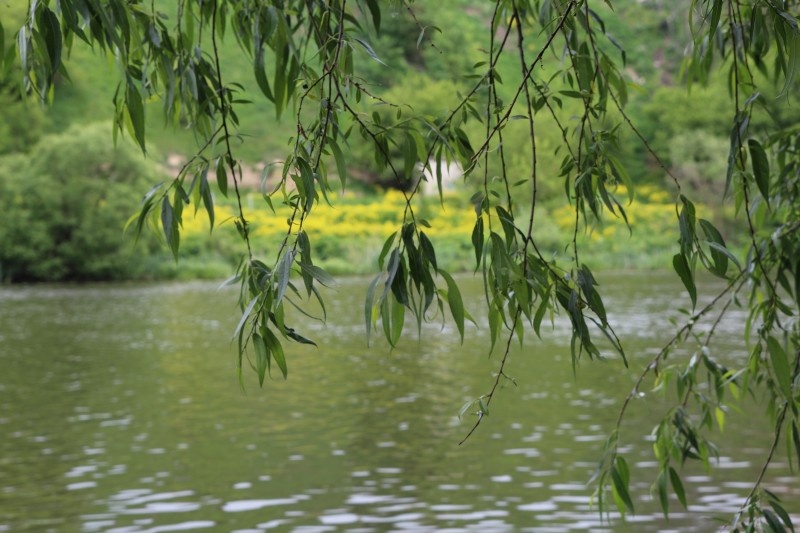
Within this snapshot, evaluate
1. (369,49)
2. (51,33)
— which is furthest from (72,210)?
(369,49)

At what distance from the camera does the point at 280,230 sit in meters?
Result: 44.7

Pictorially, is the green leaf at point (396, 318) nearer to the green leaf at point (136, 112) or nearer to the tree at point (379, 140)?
the tree at point (379, 140)

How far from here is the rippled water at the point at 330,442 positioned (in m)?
8.18

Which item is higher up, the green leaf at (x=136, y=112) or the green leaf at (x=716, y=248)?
the green leaf at (x=136, y=112)

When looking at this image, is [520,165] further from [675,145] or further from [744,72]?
[744,72]

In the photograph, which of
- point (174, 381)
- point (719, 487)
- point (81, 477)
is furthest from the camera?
point (174, 381)

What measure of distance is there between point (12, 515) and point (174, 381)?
271 inches

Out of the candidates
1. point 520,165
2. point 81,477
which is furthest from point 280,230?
point 81,477

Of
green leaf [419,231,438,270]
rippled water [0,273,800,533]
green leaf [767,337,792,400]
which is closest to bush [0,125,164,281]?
rippled water [0,273,800,533]

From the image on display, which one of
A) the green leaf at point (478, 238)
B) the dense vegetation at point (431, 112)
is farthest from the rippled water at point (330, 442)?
the dense vegetation at point (431, 112)

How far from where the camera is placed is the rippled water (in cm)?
818

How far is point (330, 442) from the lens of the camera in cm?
1083

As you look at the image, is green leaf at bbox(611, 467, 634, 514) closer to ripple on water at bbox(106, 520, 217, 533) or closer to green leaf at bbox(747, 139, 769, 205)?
green leaf at bbox(747, 139, 769, 205)

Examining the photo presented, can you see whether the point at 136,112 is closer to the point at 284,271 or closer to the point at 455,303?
the point at 284,271
